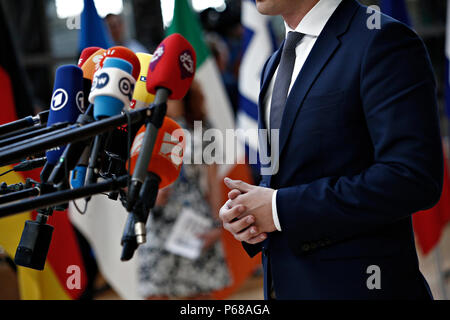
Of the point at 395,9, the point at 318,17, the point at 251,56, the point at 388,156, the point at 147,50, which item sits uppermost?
the point at 147,50

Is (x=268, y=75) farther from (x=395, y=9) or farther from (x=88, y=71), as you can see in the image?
(x=395, y=9)

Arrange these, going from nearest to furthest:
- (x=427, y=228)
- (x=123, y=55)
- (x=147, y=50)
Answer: (x=123, y=55) < (x=427, y=228) < (x=147, y=50)

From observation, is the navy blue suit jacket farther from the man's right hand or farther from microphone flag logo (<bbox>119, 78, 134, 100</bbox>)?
microphone flag logo (<bbox>119, 78, 134, 100</bbox>)

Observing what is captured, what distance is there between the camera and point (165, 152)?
0.81 meters

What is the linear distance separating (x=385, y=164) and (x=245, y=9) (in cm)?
302

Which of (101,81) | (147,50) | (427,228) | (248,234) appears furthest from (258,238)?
(147,50)

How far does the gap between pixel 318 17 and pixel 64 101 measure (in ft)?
1.70

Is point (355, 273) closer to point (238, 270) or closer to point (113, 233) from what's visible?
point (113, 233)

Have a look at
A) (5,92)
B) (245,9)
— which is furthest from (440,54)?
(5,92)

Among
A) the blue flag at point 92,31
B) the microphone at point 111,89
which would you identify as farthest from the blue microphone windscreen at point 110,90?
the blue flag at point 92,31

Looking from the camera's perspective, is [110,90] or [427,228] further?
[427,228]

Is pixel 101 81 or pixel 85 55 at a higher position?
pixel 85 55

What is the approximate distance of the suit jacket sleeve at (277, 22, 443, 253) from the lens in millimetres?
832

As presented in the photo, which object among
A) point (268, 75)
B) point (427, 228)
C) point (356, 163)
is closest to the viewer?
point (356, 163)
